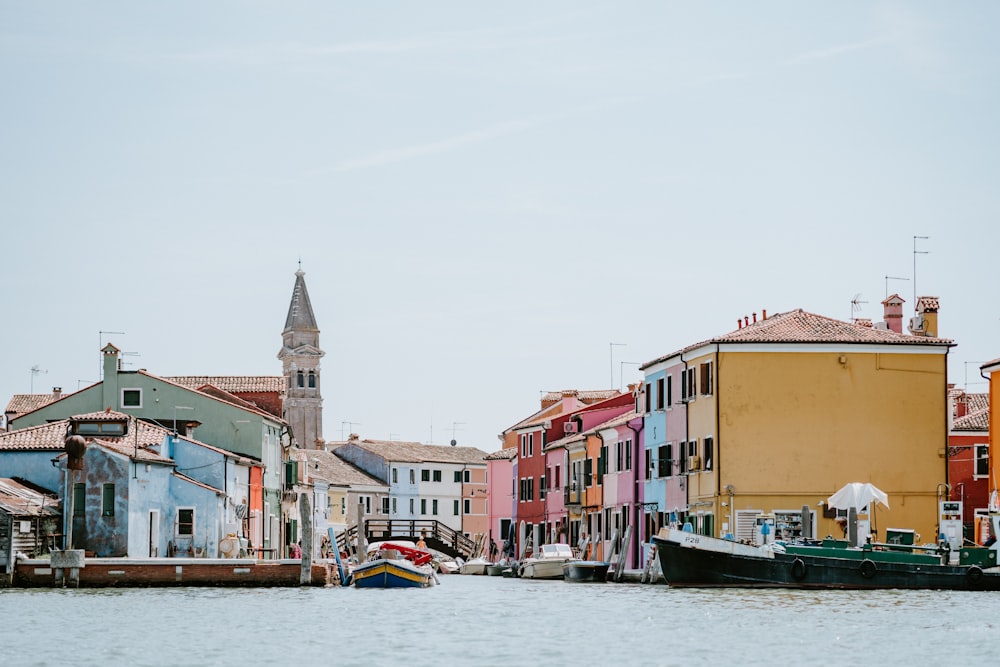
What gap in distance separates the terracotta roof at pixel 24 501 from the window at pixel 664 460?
1961 centimetres

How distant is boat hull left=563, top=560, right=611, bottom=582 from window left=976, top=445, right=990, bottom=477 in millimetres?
12899

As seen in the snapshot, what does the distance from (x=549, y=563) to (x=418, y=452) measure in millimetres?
54921

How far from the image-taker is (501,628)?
36.7m

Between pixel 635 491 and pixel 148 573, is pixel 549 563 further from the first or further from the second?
pixel 148 573

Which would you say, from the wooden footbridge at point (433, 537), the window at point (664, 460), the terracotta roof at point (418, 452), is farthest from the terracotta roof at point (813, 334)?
the terracotta roof at point (418, 452)

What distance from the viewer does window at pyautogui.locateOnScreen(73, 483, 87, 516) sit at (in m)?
55.5

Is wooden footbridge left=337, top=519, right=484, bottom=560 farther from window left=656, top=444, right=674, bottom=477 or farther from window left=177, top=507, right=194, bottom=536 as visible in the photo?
window left=177, top=507, right=194, bottom=536

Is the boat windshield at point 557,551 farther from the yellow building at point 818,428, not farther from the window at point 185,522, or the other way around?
the window at point 185,522

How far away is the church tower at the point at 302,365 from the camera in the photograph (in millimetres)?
157125

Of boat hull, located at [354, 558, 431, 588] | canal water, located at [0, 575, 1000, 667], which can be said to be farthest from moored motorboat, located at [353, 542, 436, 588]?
canal water, located at [0, 575, 1000, 667]

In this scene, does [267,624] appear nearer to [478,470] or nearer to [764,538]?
[764,538]

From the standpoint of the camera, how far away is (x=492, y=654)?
3050 cm

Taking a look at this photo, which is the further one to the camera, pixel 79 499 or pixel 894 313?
pixel 894 313

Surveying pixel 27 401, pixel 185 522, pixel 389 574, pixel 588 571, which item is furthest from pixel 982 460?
pixel 27 401
